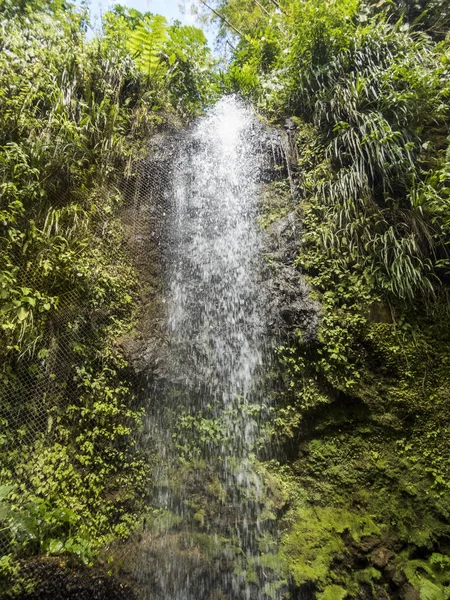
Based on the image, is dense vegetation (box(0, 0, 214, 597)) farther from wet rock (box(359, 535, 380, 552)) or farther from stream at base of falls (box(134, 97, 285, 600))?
wet rock (box(359, 535, 380, 552))

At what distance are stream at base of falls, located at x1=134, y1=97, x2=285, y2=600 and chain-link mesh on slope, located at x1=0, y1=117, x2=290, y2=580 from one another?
0.18 m

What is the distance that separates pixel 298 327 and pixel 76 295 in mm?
2510

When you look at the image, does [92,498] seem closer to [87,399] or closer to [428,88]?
[87,399]

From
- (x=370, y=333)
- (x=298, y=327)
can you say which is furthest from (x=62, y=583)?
(x=370, y=333)

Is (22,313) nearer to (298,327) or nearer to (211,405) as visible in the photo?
(211,405)

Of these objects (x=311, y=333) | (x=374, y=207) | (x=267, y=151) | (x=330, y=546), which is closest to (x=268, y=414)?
(x=311, y=333)

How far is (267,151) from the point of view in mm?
4980

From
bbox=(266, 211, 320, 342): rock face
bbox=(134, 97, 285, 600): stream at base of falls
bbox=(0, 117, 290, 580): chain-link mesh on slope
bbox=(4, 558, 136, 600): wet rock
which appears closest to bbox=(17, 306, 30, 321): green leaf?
bbox=(0, 117, 290, 580): chain-link mesh on slope

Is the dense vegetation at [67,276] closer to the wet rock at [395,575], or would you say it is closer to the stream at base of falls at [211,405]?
the stream at base of falls at [211,405]

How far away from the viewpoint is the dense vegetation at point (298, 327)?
2.98 m

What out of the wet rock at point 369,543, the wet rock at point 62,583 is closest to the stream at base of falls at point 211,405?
the wet rock at point 62,583

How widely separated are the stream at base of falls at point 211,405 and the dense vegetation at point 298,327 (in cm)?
12

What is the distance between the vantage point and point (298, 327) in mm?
3576

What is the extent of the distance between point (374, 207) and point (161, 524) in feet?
13.3
